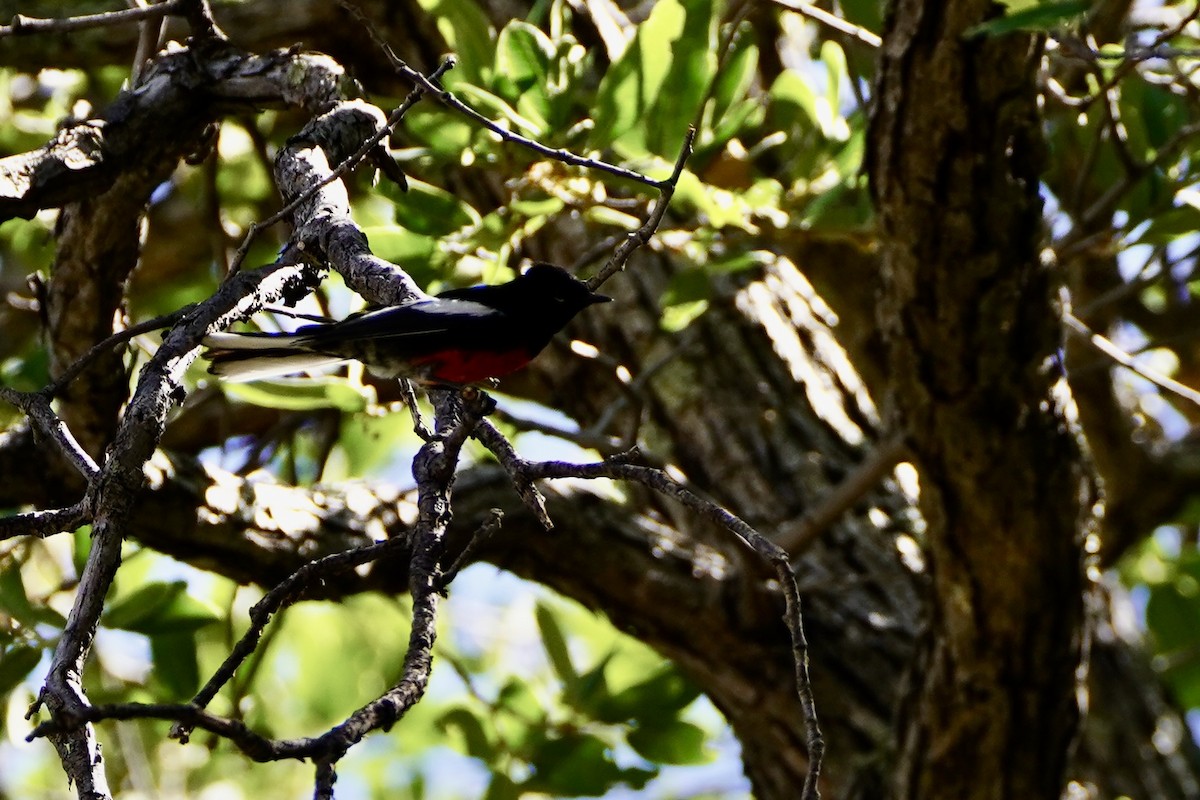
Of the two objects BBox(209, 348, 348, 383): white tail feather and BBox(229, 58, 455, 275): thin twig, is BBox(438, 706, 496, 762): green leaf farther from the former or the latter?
BBox(229, 58, 455, 275): thin twig

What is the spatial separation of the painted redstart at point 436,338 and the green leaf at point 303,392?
56 centimetres

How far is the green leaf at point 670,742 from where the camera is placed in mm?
3324

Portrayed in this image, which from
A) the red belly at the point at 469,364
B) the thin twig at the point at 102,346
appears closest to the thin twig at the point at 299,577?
the thin twig at the point at 102,346

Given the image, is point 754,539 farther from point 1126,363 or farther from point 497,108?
point 1126,363

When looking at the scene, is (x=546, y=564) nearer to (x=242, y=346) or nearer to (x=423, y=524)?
(x=242, y=346)

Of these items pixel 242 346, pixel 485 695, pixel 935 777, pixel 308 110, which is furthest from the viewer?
pixel 485 695

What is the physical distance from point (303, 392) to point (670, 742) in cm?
133

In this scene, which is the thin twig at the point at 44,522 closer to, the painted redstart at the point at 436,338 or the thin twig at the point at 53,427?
the thin twig at the point at 53,427

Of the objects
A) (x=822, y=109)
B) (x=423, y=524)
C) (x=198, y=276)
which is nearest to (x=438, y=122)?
(x=822, y=109)

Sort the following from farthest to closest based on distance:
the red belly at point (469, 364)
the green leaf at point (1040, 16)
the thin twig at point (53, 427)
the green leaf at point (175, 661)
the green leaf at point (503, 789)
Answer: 1. the green leaf at point (503, 789)
2. the green leaf at point (175, 661)
3. the red belly at point (469, 364)
4. the green leaf at point (1040, 16)
5. the thin twig at point (53, 427)

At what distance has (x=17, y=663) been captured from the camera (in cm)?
270

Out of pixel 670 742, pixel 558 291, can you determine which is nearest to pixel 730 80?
pixel 558 291

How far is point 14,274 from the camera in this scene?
5.43 metres

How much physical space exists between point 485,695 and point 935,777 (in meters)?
1.29
